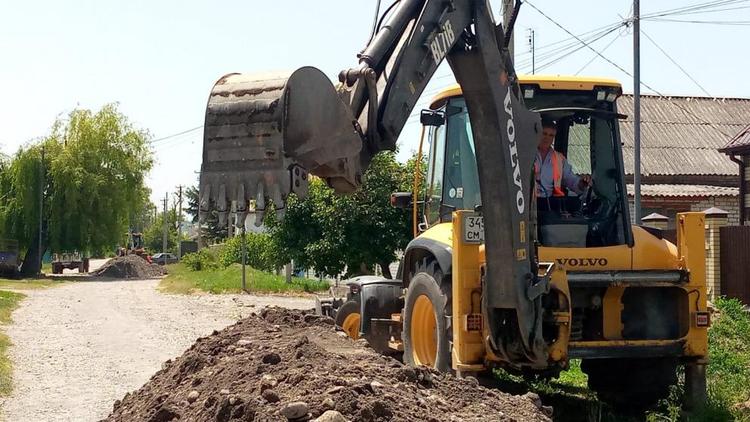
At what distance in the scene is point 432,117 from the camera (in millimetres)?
8281

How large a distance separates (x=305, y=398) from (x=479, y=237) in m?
2.33

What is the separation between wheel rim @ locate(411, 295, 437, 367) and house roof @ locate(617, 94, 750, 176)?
65.8 ft

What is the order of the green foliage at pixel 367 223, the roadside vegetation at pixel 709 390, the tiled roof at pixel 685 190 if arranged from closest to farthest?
the roadside vegetation at pixel 709 390, the tiled roof at pixel 685 190, the green foliage at pixel 367 223

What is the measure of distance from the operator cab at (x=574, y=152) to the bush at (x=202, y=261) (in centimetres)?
3787

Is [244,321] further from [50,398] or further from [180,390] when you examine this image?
[50,398]

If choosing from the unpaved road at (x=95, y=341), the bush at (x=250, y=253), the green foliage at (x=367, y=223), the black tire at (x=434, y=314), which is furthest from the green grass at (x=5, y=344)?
the bush at (x=250, y=253)

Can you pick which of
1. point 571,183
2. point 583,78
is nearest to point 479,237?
point 571,183

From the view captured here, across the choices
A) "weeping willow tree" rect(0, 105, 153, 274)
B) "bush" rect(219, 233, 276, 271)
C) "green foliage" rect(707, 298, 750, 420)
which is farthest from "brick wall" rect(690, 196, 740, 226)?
"weeping willow tree" rect(0, 105, 153, 274)

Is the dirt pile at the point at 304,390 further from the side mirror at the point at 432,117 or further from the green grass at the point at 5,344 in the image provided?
the green grass at the point at 5,344

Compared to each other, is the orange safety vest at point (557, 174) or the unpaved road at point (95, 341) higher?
the orange safety vest at point (557, 174)

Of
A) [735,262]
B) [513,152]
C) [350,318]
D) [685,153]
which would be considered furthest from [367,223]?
[513,152]

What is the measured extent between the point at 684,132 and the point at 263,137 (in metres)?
28.0

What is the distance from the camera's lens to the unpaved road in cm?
1007

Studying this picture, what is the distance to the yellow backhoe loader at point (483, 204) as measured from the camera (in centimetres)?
496
